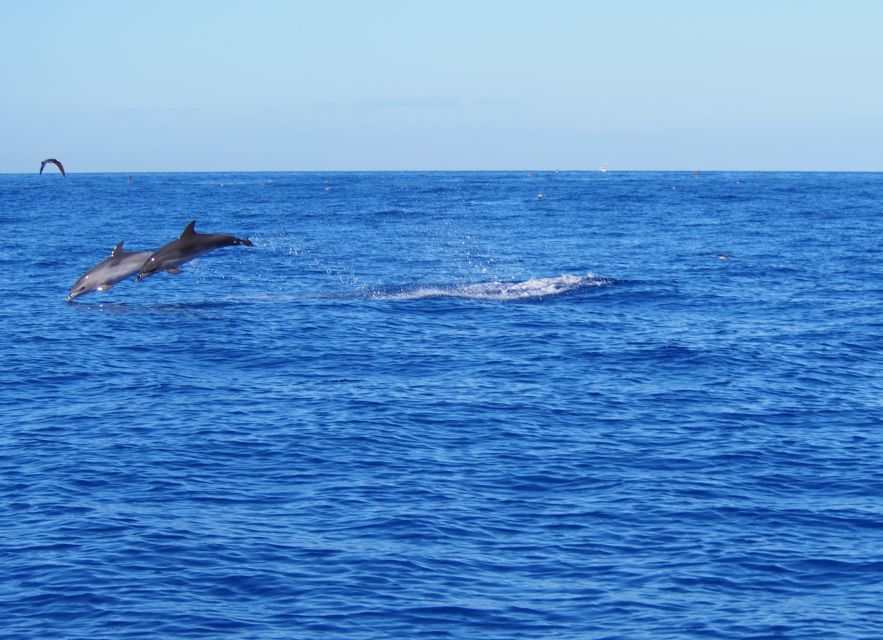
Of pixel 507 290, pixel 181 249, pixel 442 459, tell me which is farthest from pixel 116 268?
pixel 507 290

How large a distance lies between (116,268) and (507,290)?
1875 cm

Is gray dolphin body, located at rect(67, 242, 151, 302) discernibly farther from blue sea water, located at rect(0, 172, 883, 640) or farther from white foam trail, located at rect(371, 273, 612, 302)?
white foam trail, located at rect(371, 273, 612, 302)

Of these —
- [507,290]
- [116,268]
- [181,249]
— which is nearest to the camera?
[181,249]

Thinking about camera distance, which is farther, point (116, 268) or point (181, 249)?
point (116, 268)

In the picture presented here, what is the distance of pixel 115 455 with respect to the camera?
2431 cm

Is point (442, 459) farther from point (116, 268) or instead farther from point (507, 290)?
point (507, 290)

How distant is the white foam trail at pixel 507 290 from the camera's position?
47.7 m

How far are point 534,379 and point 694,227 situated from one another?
218 feet

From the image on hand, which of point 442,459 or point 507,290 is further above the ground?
point 507,290

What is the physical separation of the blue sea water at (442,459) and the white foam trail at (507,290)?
0.29 meters

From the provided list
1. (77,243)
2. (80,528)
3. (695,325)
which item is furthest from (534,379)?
(77,243)

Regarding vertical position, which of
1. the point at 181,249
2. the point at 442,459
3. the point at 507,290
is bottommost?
the point at 442,459

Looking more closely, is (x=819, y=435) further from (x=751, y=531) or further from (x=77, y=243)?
(x=77, y=243)

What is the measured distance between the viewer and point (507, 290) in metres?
49.8
